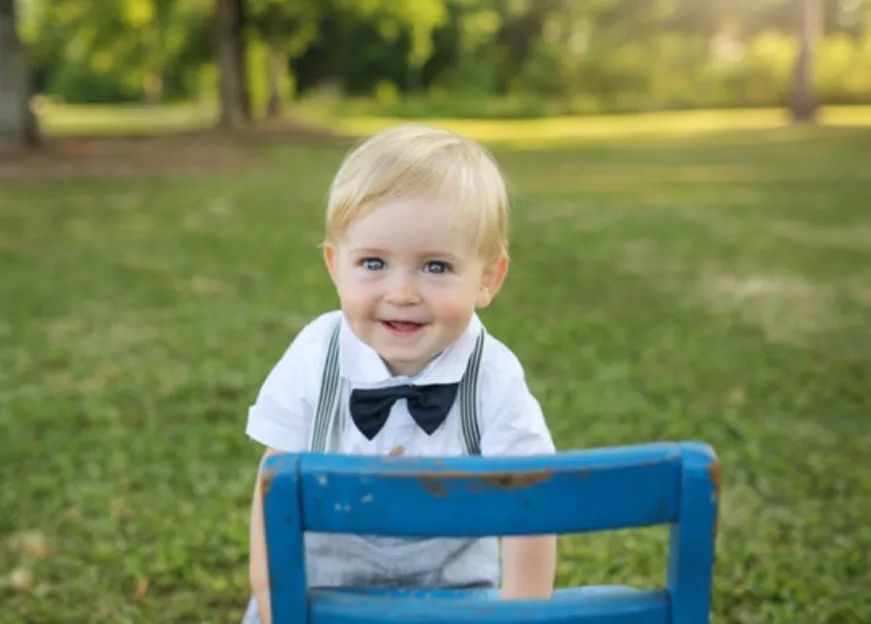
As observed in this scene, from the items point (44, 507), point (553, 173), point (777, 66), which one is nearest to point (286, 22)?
point (553, 173)

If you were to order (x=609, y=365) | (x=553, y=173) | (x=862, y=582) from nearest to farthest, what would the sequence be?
(x=862, y=582), (x=609, y=365), (x=553, y=173)

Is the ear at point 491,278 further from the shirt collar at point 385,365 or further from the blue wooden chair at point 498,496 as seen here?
the blue wooden chair at point 498,496

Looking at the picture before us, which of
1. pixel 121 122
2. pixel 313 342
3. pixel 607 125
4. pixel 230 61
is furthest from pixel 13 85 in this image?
pixel 607 125

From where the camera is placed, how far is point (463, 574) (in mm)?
2006

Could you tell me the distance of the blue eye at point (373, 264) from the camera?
1711 millimetres

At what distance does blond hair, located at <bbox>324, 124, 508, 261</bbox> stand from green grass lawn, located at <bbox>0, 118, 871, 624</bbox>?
1739mm

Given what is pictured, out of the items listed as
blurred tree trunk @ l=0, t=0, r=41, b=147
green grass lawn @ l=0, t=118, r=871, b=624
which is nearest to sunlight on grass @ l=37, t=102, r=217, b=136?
blurred tree trunk @ l=0, t=0, r=41, b=147

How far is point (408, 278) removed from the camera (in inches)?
66.8

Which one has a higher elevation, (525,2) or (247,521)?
(525,2)

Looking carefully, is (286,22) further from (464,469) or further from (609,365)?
(464,469)

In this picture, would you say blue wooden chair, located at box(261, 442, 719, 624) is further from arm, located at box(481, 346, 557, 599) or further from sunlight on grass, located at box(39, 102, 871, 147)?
sunlight on grass, located at box(39, 102, 871, 147)

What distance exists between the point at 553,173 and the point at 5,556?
1363cm

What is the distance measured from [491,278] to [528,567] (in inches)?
20.5

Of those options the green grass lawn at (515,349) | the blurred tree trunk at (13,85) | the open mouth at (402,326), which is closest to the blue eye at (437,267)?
the open mouth at (402,326)
